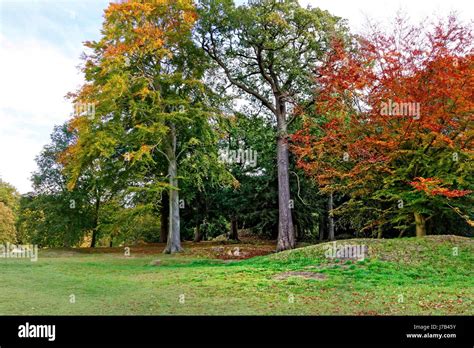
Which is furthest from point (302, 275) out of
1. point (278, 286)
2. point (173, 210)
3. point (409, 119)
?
point (173, 210)

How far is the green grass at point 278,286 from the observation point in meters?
7.27

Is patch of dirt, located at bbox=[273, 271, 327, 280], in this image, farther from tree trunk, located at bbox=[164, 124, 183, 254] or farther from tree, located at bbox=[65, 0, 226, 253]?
tree trunk, located at bbox=[164, 124, 183, 254]

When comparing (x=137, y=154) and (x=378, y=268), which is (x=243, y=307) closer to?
(x=378, y=268)

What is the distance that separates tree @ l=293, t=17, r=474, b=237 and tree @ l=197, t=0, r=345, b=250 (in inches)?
105

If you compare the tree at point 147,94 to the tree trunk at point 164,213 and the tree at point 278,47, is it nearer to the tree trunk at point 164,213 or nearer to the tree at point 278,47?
the tree at point 278,47

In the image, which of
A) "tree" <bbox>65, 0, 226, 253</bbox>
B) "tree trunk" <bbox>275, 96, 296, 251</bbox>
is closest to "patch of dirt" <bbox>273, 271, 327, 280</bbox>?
"tree trunk" <bbox>275, 96, 296, 251</bbox>

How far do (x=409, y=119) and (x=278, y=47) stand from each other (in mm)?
7247

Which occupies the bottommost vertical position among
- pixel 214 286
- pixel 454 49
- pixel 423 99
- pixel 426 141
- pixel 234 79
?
pixel 214 286

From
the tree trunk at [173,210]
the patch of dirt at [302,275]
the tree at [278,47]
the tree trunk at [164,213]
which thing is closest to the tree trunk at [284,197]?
the tree at [278,47]

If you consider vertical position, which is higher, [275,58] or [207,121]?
[275,58]

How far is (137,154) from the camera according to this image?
1673cm
